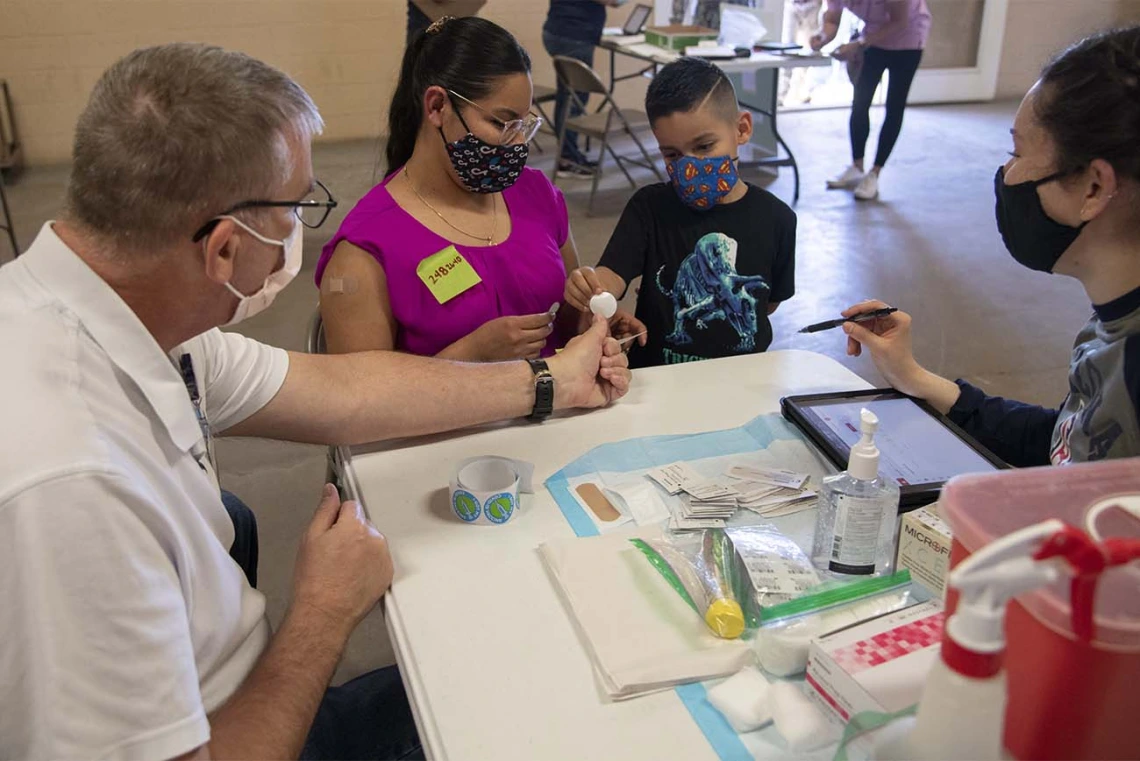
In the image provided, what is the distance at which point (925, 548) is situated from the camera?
107 cm

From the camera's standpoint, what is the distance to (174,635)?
887 millimetres

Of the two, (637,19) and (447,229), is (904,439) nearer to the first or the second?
(447,229)

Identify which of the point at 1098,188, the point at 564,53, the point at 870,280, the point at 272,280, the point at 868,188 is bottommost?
the point at 870,280

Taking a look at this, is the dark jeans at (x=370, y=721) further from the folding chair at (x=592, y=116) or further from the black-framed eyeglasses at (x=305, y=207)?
the folding chair at (x=592, y=116)

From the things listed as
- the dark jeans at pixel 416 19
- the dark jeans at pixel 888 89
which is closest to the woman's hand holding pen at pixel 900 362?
the dark jeans at pixel 416 19

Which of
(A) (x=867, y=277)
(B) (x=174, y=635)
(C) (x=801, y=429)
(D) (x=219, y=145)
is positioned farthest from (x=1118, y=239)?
(A) (x=867, y=277)

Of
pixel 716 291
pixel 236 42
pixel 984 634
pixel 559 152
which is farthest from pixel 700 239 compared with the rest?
pixel 236 42

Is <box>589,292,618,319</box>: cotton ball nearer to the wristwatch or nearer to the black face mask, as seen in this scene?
the wristwatch

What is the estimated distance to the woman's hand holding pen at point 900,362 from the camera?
1.53 metres

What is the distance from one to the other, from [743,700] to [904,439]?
601 mm

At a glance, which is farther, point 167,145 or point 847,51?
point 847,51

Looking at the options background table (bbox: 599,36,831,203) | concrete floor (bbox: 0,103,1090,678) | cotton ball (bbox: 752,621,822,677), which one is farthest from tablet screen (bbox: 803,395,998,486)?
background table (bbox: 599,36,831,203)

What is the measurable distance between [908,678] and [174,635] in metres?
0.68

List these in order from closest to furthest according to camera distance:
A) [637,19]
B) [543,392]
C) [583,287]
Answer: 1. [543,392]
2. [583,287]
3. [637,19]
